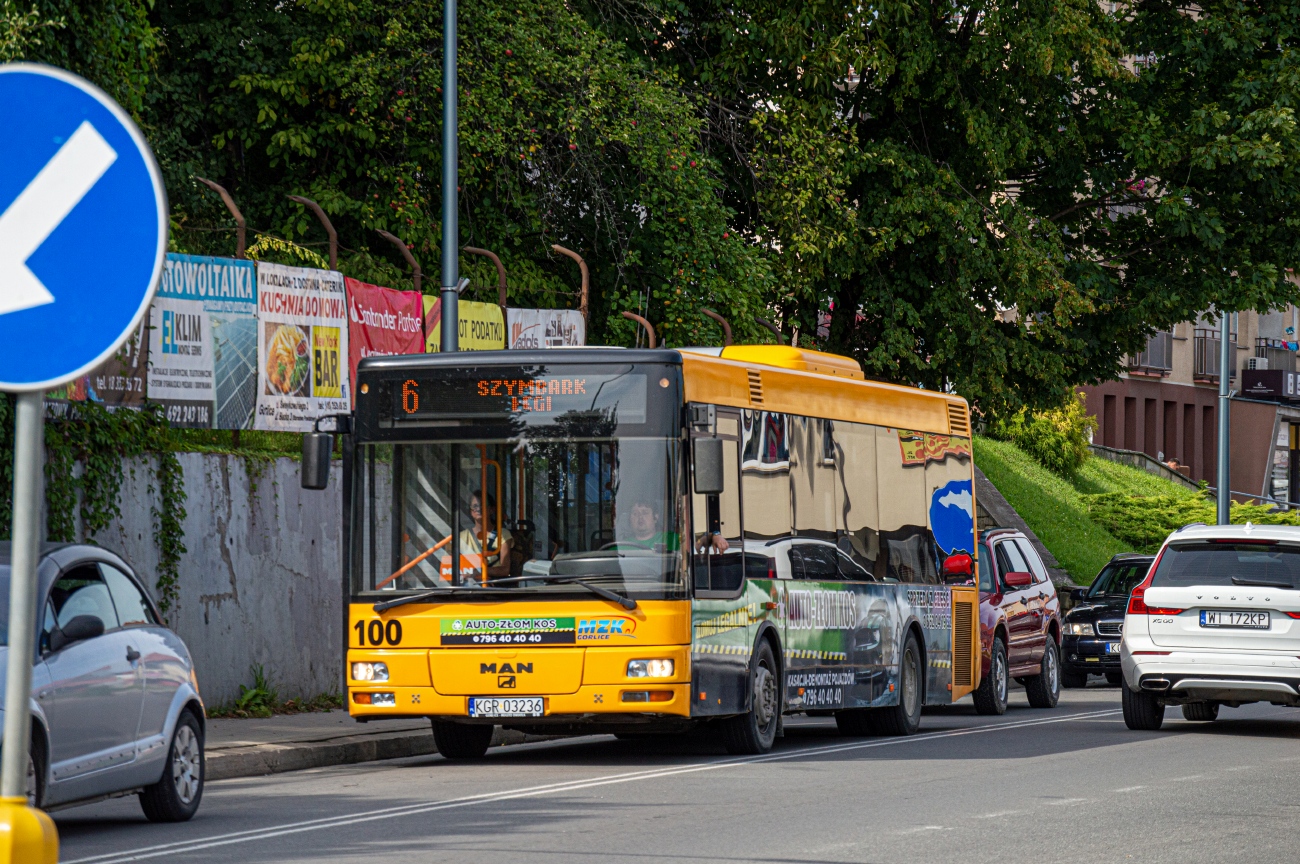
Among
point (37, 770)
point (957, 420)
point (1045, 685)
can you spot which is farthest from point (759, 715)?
point (1045, 685)

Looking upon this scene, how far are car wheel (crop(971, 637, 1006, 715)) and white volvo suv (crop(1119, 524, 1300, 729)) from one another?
3930mm

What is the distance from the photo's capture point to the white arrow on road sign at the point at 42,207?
4953mm

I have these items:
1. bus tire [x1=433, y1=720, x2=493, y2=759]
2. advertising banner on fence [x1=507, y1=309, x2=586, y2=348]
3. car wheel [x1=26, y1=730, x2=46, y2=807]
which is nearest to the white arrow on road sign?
car wheel [x1=26, y1=730, x2=46, y2=807]

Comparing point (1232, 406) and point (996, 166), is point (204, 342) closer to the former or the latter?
point (996, 166)

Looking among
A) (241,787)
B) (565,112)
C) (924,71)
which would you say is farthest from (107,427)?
(924,71)

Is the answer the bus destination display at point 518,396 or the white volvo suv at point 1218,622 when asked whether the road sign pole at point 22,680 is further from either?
the white volvo suv at point 1218,622

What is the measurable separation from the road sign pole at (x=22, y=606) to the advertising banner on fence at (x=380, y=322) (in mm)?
14796

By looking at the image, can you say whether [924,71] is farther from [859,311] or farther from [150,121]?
[150,121]

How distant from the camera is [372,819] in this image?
1117cm

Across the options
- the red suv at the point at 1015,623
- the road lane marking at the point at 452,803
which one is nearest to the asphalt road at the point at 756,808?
the road lane marking at the point at 452,803

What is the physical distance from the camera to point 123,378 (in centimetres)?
1706

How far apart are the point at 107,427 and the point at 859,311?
15.4 m

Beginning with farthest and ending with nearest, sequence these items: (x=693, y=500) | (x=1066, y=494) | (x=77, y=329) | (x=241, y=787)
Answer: (x=1066, y=494) < (x=693, y=500) < (x=241, y=787) < (x=77, y=329)

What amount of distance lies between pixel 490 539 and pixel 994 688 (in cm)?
979
